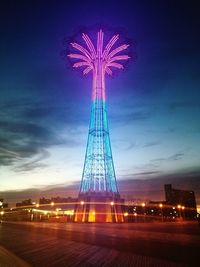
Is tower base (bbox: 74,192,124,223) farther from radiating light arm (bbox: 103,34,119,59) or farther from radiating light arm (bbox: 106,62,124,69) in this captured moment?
radiating light arm (bbox: 103,34,119,59)

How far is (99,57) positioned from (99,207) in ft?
79.7

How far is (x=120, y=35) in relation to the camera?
41969mm

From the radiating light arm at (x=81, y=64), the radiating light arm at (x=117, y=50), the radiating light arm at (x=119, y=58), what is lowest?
the radiating light arm at (x=81, y=64)

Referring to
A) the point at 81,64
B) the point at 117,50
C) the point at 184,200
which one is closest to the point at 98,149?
the point at 81,64

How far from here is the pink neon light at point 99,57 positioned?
42031 millimetres

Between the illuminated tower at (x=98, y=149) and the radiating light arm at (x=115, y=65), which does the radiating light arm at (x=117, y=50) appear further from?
the radiating light arm at (x=115, y=65)

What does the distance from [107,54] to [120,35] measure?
3.58 m

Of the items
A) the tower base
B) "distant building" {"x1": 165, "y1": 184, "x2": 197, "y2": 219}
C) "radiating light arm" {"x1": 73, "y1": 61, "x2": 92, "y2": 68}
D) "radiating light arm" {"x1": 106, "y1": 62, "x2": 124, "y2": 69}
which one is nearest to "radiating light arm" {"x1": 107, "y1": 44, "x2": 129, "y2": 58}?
"radiating light arm" {"x1": 106, "y1": 62, "x2": 124, "y2": 69}

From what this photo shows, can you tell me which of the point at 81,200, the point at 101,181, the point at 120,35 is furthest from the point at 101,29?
the point at 81,200

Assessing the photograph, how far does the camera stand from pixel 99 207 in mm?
41688

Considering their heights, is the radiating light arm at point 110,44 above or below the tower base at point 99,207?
above

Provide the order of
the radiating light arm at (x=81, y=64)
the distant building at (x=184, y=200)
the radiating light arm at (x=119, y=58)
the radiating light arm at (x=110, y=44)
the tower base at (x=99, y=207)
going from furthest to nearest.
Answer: the distant building at (x=184, y=200)
the radiating light arm at (x=81, y=64)
the radiating light arm at (x=119, y=58)
the radiating light arm at (x=110, y=44)
the tower base at (x=99, y=207)

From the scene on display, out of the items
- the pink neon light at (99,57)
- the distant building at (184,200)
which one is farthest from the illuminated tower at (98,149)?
the distant building at (184,200)

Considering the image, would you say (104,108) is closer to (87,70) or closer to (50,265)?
(87,70)
